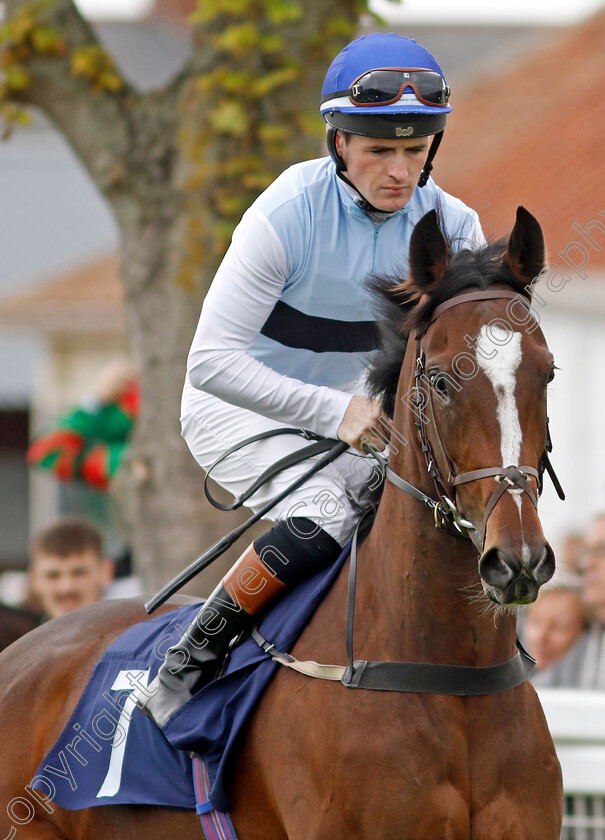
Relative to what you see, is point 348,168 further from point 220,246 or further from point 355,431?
point 220,246

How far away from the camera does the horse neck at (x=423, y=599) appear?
3.39 meters

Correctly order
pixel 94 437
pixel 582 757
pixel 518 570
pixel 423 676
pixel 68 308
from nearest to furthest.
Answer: pixel 518 570, pixel 423 676, pixel 582 757, pixel 94 437, pixel 68 308

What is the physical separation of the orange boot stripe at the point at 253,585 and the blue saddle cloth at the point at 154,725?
5 centimetres

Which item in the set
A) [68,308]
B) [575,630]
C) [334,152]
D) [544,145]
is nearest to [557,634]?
[575,630]

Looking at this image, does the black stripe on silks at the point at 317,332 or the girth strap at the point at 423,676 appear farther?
the black stripe on silks at the point at 317,332

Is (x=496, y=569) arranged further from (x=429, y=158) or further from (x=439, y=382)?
(x=429, y=158)

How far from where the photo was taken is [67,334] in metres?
21.1

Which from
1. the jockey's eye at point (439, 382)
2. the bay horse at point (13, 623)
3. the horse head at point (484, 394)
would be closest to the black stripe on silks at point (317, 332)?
the horse head at point (484, 394)

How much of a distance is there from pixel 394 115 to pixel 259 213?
20.7 inches

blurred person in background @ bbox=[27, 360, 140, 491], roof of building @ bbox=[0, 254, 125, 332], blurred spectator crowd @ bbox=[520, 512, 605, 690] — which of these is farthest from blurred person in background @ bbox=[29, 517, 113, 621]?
roof of building @ bbox=[0, 254, 125, 332]

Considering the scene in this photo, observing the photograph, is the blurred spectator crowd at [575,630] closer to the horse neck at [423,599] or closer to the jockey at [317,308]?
the jockey at [317,308]

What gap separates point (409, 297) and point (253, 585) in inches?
39.3

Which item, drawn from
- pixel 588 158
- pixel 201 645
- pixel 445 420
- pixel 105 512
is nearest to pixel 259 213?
pixel 445 420

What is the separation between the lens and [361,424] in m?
3.72
